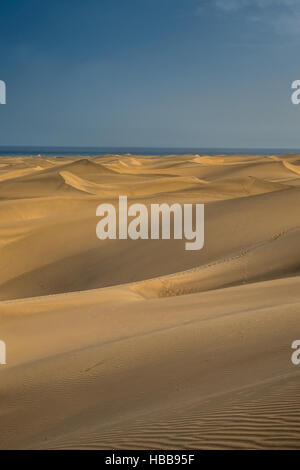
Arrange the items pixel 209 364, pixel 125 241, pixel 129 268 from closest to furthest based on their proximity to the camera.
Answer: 1. pixel 209 364
2. pixel 129 268
3. pixel 125 241

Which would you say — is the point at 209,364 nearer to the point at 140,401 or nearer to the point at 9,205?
the point at 140,401

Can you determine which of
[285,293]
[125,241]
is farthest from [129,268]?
[285,293]

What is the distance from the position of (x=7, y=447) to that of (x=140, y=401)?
1.15 m

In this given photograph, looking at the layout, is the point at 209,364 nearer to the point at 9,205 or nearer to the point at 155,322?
the point at 155,322

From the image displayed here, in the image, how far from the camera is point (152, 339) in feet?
18.5

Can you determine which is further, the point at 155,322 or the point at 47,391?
the point at 155,322

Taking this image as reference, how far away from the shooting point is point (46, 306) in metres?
7.86

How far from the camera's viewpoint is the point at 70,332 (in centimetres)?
668

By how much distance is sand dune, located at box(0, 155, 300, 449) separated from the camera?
321cm

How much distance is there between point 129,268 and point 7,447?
8.06 metres

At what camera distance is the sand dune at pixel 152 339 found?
321 centimetres
